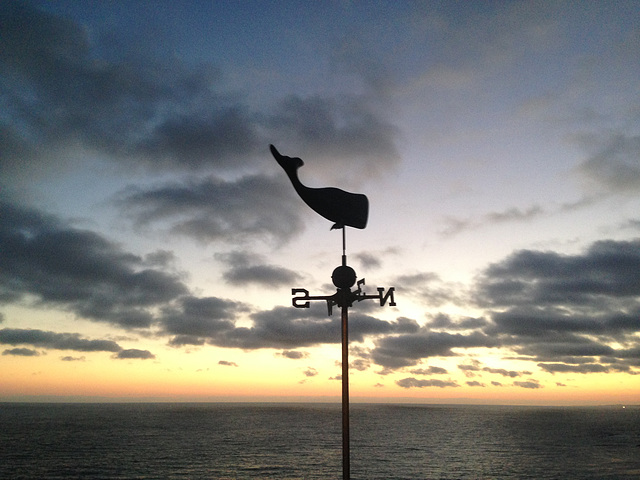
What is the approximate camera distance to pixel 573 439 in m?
117

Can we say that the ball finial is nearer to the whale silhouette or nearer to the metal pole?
the metal pole

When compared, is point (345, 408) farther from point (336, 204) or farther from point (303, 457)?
point (303, 457)

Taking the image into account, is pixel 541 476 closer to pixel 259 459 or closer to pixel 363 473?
pixel 363 473

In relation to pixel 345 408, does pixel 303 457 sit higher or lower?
lower

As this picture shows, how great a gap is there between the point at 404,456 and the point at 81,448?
2308 inches

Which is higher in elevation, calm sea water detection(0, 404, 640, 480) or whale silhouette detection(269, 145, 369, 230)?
whale silhouette detection(269, 145, 369, 230)

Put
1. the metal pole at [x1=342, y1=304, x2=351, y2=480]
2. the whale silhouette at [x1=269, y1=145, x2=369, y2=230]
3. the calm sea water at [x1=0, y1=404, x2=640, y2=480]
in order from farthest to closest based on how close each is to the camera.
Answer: the calm sea water at [x1=0, y1=404, x2=640, y2=480]
the whale silhouette at [x1=269, y1=145, x2=369, y2=230]
the metal pole at [x1=342, y1=304, x2=351, y2=480]

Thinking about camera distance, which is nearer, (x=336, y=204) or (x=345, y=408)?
(x=345, y=408)

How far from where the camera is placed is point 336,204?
8.13 meters

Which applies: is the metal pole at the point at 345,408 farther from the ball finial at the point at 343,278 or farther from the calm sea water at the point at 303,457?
the calm sea water at the point at 303,457

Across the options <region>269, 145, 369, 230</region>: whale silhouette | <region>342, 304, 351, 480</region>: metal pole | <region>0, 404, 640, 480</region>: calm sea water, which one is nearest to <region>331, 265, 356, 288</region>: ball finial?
<region>342, 304, 351, 480</region>: metal pole

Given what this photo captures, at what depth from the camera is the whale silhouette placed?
8.12 metres

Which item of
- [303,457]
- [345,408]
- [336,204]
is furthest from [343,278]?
[303,457]

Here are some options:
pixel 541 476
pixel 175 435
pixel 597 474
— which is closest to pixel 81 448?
pixel 175 435
